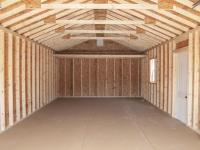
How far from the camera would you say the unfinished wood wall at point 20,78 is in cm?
601

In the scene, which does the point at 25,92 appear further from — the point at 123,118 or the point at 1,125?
the point at 123,118

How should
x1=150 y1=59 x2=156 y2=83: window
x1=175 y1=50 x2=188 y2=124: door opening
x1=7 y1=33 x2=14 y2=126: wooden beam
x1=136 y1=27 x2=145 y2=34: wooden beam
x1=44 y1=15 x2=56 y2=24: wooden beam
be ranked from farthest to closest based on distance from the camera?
x1=150 y1=59 x2=156 y2=83: window < x1=136 y1=27 x2=145 y2=34: wooden beam < x1=175 y1=50 x2=188 y2=124: door opening < x1=44 y1=15 x2=56 y2=24: wooden beam < x1=7 y1=33 x2=14 y2=126: wooden beam

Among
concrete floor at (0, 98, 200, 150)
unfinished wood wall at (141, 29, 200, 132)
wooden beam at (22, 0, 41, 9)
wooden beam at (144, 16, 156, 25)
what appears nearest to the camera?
concrete floor at (0, 98, 200, 150)

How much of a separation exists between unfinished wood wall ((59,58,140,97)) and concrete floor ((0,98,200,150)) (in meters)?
6.19

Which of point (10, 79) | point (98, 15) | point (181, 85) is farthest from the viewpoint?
point (98, 15)

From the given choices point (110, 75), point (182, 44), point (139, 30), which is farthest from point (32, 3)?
point (110, 75)

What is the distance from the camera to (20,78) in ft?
23.7

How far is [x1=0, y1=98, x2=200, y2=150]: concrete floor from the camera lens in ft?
15.1

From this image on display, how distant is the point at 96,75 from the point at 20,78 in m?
7.05

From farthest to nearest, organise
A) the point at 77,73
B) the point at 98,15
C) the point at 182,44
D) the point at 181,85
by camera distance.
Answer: the point at 77,73
the point at 98,15
the point at 181,85
the point at 182,44

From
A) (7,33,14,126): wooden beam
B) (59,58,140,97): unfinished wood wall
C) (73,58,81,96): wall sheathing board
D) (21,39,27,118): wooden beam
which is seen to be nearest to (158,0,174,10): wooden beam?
(7,33,14,126): wooden beam

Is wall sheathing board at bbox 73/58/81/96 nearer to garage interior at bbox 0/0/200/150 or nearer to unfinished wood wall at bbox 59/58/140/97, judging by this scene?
unfinished wood wall at bbox 59/58/140/97

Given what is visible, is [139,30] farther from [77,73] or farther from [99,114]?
[77,73]

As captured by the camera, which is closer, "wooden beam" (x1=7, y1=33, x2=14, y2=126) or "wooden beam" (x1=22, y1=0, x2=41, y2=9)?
"wooden beam" (x1=22, y1=0, x2=41, y2=9)
